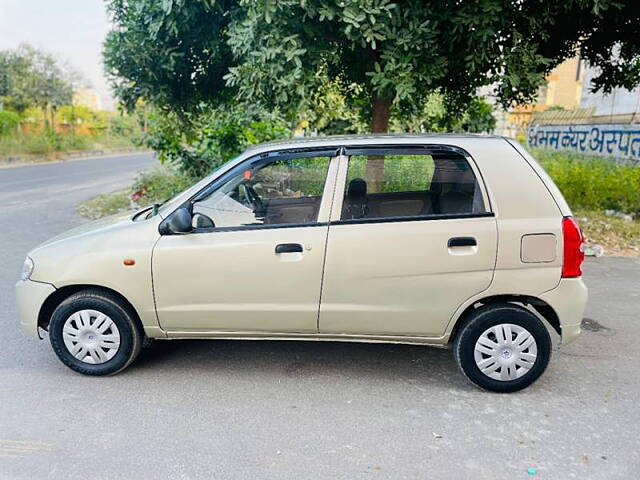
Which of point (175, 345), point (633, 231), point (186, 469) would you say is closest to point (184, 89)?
point (175, 345)

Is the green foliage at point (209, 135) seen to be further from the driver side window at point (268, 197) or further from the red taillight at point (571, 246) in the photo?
the red taillight at point (571, 246)

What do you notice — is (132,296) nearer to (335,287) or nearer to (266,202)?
(266,202)

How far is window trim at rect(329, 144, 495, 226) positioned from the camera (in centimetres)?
363

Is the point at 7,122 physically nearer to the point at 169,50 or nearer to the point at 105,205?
the point at 105,205

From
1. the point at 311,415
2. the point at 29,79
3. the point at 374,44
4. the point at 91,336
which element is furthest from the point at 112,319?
the point at 29,79

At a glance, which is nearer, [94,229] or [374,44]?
[94,229]

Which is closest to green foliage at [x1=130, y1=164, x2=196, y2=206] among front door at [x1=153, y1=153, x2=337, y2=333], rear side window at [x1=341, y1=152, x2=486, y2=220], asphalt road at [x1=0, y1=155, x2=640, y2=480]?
asphalt road at [x1=0, y1=155, x2=640, y2=480]

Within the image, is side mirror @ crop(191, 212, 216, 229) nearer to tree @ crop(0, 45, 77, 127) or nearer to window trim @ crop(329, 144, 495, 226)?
window trim @ crop(329, 144, 495, 226)

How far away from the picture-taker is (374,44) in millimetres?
5070

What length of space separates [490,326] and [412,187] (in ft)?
3.70

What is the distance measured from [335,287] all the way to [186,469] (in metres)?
1.46

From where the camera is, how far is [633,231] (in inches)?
331

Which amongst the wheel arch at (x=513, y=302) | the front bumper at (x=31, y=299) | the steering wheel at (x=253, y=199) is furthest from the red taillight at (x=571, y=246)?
the front bumper at (x=31, y=299)

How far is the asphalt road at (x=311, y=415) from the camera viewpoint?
2916mm
